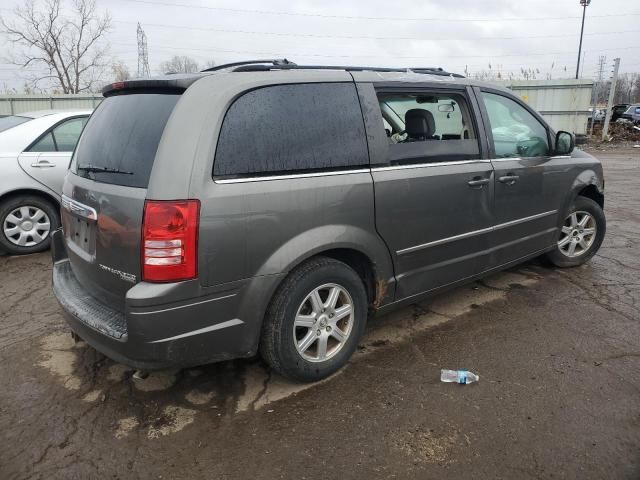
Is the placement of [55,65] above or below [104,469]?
above

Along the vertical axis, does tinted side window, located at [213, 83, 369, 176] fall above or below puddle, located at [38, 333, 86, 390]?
above

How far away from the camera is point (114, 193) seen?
2.52m

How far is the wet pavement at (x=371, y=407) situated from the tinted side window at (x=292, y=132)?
4.31 ft

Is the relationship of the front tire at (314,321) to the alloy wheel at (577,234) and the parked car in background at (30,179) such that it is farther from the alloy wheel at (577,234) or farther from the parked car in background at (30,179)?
the parked car in background at (30,179)

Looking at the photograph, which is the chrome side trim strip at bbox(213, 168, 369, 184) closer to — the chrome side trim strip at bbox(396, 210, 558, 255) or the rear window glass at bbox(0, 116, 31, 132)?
the chrome side trim strip at bbox(396, 210, 558, 255)

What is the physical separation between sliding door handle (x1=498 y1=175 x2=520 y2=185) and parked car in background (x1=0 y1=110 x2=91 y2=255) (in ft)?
15.2

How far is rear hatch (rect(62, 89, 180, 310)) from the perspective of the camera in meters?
2.43

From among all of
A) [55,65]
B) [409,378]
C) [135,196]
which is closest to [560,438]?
[409,378]

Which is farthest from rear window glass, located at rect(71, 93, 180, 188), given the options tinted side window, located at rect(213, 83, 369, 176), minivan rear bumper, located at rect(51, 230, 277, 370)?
minivan rear bumper, located at rect(51, 230, 277, 370)

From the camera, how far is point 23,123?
18.8ft

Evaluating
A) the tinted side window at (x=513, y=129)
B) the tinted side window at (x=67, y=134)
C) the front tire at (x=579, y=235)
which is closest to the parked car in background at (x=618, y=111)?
the front tire at (x=579, y=235)

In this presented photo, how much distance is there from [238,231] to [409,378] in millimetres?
1425

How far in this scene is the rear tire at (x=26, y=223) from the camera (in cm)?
544

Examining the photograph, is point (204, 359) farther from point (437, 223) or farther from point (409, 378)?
point (437, 223)
